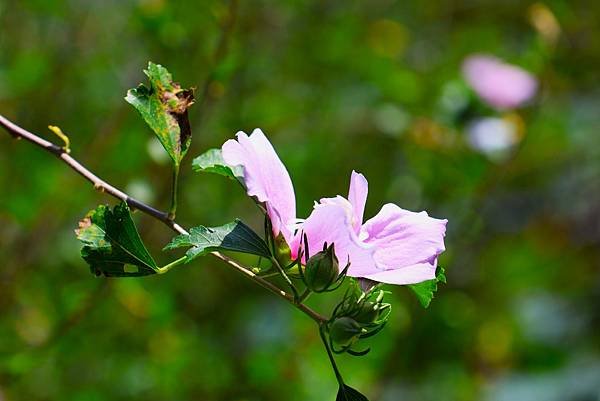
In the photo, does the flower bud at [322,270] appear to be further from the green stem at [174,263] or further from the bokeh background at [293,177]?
the bokeh background at [293,177]

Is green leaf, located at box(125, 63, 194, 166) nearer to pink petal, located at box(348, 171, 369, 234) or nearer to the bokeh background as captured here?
pink petal, located at box(348, 171, 369, 234)

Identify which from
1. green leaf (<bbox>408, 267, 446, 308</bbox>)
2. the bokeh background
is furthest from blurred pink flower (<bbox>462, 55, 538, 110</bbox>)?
green leaf (<bbox>408, 267, 446, 308</bbox>)

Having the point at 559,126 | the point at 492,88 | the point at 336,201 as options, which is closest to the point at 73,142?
the point at 492,88

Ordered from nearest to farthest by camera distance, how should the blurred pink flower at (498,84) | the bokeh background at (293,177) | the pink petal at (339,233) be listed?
1. the pink petal at (339,233)
2. the bokeh background at (293,177)
3. the blurred pink flower at (498,84)

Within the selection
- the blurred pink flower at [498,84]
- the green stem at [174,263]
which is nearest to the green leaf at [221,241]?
the green stem at [174,263]

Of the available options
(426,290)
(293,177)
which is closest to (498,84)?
(293,177)

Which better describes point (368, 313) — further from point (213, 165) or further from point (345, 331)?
point (213, 165)

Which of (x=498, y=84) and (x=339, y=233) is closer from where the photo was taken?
(x=339, y=233)
